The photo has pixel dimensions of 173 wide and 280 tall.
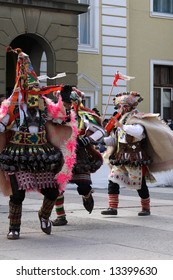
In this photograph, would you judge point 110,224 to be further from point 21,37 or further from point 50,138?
point 21,37

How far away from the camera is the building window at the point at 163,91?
26.4 m

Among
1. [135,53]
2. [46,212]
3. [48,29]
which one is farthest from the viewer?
[135,53]

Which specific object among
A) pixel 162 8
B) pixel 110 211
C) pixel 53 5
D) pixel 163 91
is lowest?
pixel 110 211

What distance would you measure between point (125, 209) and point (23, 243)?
349 centimetres

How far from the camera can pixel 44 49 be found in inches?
800

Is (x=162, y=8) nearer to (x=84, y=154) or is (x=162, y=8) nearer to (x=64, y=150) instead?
(x=84, y=154)

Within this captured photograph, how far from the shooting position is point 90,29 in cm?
2441

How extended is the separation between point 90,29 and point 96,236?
1688cm

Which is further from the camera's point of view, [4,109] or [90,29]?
[90,29]

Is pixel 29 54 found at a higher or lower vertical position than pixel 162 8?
lower

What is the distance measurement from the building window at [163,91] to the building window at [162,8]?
185 cm

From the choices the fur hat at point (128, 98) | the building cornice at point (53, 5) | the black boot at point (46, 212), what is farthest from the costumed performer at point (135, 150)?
the building cornice at point (53, 5)

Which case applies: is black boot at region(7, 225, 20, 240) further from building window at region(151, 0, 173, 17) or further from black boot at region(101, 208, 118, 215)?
building window at region(151, 0, 173, 17)

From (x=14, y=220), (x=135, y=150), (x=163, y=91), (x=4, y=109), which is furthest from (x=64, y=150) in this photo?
(x=163, y=91)
